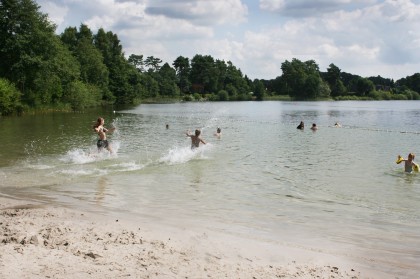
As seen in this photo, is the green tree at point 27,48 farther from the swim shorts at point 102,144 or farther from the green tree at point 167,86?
the green tree at point 167,86

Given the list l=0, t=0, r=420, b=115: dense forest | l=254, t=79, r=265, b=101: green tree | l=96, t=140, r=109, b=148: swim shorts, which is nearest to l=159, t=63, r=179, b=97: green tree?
l=0, t=0, r=420, b=115: dense forest

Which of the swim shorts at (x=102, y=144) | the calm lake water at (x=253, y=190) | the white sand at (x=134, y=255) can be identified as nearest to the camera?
the white sand at (x=134, y=255)

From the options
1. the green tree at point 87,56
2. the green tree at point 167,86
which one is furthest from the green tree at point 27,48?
the green tree at point 167,86

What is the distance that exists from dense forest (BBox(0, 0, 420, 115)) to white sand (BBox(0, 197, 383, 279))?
1833 inches

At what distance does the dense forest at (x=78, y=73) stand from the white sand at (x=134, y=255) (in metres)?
46.6

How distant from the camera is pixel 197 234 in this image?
855cm

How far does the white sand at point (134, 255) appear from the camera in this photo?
247 inches

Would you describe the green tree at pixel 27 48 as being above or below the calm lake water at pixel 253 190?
above

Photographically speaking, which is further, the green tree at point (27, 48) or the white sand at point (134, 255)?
the green tree at point (27, 48)

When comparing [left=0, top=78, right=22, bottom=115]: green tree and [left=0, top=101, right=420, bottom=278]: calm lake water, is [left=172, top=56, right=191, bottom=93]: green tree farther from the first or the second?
[left=0, top=101, right=420, bottom=278]: calm lake water

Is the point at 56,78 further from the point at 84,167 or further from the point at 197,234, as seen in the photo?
the point at 197,234

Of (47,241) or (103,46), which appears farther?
(103,46)

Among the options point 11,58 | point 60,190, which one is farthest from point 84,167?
point 11,58

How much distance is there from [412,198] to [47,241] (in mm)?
11225
